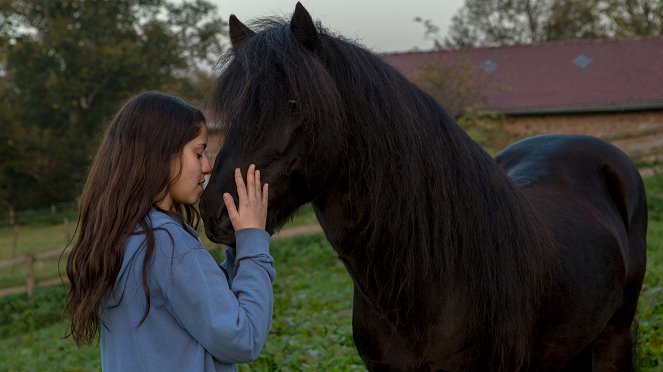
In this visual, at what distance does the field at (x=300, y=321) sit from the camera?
4.81m

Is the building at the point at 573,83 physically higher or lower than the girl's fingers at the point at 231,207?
lower

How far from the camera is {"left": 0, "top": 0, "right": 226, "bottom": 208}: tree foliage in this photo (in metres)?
29.7

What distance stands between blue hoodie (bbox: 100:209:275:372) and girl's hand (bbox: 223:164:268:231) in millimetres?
24

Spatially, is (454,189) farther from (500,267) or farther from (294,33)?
(294,33)

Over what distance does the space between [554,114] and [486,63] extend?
12.0 ft

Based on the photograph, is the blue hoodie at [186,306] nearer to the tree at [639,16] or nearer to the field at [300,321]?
the field at [300,321]

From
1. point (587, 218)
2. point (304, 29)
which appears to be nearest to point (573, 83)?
point (587, 218)

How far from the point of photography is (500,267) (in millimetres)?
2480

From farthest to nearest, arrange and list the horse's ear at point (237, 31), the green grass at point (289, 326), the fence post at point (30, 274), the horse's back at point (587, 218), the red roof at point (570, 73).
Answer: the red roof at point (570, 73), the fence post at point (30, 274), the green grass at point (289, 326), the horse's back at point (587, 218), the horse's ear at point (237, 31)

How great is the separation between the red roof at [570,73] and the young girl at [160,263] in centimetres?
1986

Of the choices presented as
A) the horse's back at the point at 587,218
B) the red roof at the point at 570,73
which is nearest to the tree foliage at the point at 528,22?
the red roof at the point at 570,73

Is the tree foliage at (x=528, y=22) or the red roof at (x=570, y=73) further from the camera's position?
the tree foliage at (x=528, y=22)

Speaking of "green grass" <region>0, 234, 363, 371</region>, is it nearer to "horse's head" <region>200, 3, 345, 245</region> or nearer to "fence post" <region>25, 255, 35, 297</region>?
"fence post" <region>25, 255, 35, 297</region>

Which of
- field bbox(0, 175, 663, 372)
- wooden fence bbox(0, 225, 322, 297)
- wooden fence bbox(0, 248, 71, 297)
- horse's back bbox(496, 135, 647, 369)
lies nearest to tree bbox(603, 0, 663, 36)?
field bbox(0, 175, 663, 372)
